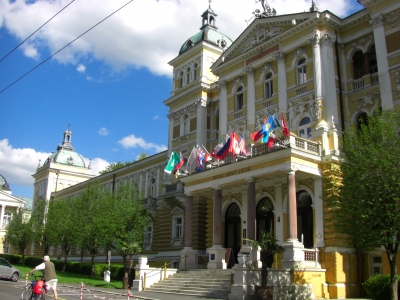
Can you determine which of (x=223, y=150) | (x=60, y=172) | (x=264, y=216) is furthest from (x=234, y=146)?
(x=60, y=172)

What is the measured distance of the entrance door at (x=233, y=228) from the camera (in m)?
30.1

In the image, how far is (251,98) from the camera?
31234 mm

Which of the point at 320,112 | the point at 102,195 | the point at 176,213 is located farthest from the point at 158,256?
the point at 320,112

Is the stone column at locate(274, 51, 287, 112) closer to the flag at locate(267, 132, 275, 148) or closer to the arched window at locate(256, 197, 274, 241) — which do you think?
the flag at locate(267, 132, 275, 148)

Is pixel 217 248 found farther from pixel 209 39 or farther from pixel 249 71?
pixel 209 39

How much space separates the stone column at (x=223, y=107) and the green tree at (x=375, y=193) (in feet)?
47.0

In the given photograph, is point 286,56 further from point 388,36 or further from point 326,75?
point 388,36

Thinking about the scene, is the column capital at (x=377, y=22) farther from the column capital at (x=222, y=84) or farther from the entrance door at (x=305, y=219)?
the column capital at (x=222, y=84)

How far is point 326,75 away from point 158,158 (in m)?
24.4

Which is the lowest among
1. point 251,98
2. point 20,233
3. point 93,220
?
point 93,220

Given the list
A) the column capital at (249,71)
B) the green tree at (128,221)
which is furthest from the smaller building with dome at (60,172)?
the column capital at (249,71)

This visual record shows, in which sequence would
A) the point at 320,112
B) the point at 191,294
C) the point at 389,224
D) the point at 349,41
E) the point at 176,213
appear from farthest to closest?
the point at 176,213, the point at 349,41, the point at 320,112, the point at 191,294, the point at 389,224

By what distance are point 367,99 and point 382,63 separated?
2.21 m

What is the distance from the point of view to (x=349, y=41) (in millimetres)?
27703
